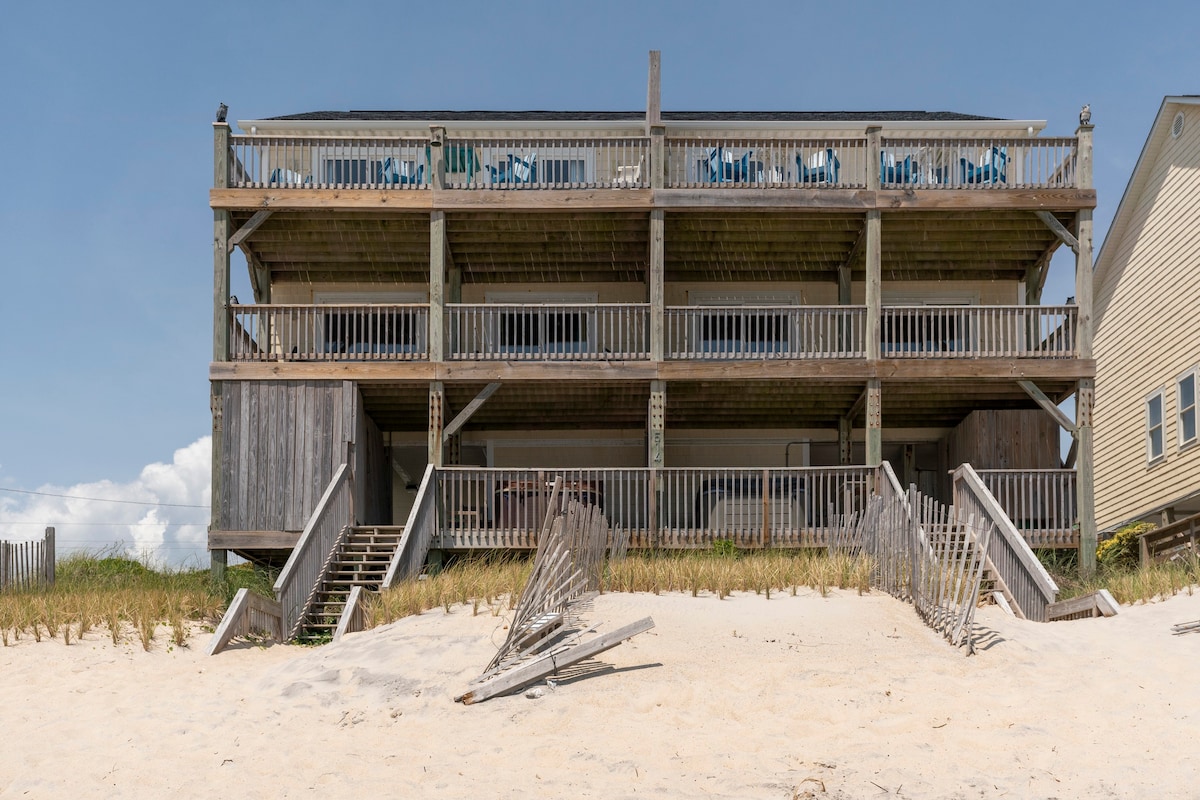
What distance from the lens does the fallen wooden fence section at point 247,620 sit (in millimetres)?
14008

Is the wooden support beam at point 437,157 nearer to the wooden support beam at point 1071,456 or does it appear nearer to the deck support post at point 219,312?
the deck support post at point 219,312

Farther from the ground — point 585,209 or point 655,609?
point 585,209

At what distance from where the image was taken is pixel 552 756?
31.7 ft

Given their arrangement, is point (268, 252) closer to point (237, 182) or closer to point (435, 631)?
point (237, 182)

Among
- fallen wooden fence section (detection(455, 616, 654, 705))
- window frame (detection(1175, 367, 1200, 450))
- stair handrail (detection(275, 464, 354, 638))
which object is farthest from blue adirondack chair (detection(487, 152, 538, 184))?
window frame (detection(1175, 367, 1200, 450))

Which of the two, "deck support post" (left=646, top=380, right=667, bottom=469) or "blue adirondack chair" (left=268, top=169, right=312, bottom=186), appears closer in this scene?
"deck support post" (left=646, top=380, right=667, bottom=469)

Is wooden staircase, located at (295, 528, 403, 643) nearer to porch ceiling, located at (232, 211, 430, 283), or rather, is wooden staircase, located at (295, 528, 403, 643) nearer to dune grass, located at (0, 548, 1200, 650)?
dune grass, located at (0, 548, 1200, 650)

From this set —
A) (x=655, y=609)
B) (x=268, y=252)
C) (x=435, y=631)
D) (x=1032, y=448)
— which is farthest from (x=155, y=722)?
(x=1032, y=448)

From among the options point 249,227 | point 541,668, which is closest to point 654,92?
point 249,227

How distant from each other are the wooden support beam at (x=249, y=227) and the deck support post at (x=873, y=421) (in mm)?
10512

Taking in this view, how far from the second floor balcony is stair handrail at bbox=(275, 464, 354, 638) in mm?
2659

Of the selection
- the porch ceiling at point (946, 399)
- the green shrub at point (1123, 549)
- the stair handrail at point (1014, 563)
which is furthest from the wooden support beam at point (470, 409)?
the green shrub at point (1123, 549)

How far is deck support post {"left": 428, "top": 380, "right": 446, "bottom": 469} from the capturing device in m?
21.0

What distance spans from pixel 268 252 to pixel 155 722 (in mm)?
13776
